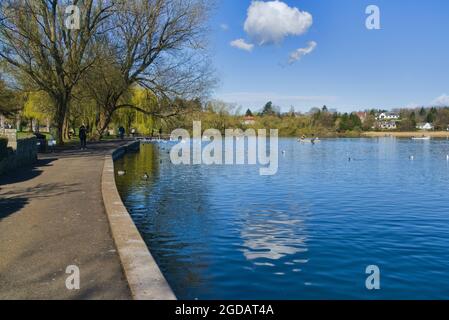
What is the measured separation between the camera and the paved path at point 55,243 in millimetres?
5328

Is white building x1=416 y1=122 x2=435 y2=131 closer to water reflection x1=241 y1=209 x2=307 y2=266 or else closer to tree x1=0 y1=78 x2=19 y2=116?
tree x1=0 y1=78 x2=19 y2=116

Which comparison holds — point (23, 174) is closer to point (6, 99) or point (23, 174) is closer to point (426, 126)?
point (6, 99)

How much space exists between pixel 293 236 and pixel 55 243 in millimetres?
5585

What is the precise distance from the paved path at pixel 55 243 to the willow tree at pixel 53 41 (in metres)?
18.1

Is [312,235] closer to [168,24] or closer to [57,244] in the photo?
[57,244]

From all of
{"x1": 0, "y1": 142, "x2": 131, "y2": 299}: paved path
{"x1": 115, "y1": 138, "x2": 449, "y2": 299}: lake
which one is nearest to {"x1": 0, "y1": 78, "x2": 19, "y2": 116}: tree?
{"x1": 115, "y1": 138, "x2": 449, "y2": 299}: lake

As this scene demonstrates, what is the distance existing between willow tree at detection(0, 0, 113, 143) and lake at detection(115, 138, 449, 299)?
1374 centimetres

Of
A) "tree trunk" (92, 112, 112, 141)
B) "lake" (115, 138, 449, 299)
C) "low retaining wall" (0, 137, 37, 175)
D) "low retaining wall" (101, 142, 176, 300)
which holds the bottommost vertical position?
"lake" (115, 138, 449, 299)

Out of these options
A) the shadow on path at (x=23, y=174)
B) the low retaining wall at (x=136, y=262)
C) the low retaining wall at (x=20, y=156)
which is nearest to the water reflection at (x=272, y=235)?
the low retaining wall at (x=136, y=262)

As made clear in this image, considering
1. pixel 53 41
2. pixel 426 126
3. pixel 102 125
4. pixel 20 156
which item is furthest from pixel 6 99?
pixel 426 126

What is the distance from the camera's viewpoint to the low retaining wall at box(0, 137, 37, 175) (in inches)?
661
